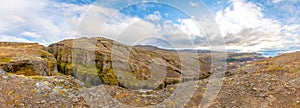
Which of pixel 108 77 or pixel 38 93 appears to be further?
pixel 108 77

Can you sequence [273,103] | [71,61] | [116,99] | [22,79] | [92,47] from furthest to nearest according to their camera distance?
[92,47], [71,61], [22,79], [116,99], [273,103]

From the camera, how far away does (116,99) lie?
56.1ft

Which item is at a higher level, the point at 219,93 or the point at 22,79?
the point at 22,79

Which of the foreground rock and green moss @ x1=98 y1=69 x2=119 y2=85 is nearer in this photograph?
the foreground rock

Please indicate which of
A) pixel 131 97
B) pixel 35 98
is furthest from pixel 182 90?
pixel 35 98

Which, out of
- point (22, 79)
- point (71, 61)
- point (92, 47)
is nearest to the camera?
point (22, 79)

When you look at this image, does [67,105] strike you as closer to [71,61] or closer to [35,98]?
[35,98]

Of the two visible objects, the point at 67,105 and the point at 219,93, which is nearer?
the point at 67,105

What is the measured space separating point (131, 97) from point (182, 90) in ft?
15.4

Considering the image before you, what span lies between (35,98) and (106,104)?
534cm

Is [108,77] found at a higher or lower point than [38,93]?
lower

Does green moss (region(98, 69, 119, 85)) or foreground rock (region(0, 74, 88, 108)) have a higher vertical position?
foreground rock (region(0, 74, 88, 108))

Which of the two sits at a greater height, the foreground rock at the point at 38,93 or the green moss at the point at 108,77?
the foreground rock at the point at 38,93

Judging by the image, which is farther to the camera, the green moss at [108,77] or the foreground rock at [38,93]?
the green moss at [108,77]
